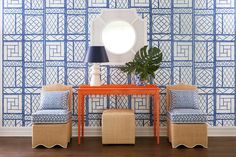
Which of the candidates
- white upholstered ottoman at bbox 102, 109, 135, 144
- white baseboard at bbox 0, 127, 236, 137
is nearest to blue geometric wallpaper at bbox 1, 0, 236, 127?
white baseboard at bbox 0, 127, 236, 137

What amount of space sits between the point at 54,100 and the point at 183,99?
2107mm

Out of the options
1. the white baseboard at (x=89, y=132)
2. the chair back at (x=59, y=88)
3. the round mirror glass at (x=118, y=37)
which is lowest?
the white baseboard at (x=89, y=132)

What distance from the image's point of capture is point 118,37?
6949mm

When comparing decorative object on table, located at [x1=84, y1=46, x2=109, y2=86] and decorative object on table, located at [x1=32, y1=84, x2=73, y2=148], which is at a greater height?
decorative object on table, located at [x1=84, y1=46, x2=109, y2=86]

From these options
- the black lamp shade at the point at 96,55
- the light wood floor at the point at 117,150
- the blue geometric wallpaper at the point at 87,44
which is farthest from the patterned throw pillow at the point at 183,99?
the black lamp shade at the point at 96,55

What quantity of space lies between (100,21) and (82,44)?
1.66ft

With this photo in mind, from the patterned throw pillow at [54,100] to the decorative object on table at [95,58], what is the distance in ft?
1.68

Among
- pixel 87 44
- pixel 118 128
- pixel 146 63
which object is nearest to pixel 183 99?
pixel 146 63

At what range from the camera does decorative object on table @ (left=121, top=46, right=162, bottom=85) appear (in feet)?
21.4

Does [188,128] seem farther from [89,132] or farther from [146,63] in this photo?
[89,132]

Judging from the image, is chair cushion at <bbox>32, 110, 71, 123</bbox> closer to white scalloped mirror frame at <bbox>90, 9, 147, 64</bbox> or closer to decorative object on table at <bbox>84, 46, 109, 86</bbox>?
decorative object on table at <bbox>84, 46, 109, 86</bbox>

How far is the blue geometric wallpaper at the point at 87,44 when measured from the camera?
22.5ft

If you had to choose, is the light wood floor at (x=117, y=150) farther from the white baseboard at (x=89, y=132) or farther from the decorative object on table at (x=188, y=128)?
the white baseboard at (x=89, y=132)

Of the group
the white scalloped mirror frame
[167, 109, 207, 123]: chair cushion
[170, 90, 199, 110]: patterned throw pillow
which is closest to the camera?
[167, 109, 207, 123]: chair cushion
